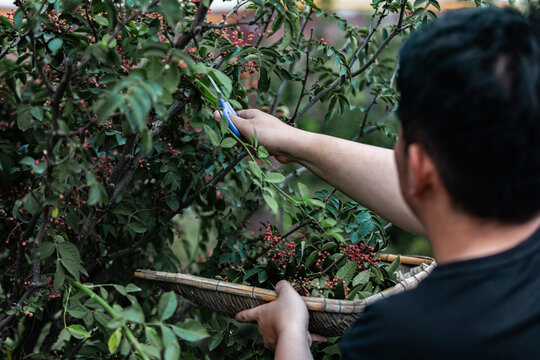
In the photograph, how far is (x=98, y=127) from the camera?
1.54 meters

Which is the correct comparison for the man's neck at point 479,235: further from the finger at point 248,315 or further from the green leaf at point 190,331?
the finger at point 248,315

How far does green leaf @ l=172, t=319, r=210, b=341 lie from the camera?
988 mm

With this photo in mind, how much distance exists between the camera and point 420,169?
86 cm

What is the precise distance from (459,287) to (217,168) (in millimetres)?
1192

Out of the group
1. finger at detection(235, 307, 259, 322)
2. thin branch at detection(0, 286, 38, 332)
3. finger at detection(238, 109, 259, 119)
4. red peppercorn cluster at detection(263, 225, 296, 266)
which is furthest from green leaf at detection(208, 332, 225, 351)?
finger at detection(238, 109, 259, 119)

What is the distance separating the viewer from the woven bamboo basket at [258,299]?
1.30 metres

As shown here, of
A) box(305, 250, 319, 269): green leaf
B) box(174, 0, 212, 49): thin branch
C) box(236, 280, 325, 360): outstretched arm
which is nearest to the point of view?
box(174, 0, 212, 49): thin branch

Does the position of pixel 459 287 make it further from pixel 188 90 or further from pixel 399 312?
pixel 188 90

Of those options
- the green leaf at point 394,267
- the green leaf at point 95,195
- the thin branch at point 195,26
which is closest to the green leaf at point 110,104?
the green leaf at point 95,195

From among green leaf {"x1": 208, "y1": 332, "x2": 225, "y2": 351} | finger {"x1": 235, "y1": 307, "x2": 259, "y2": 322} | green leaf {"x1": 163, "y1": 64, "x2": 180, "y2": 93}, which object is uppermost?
green leaf {"x1": 163, "y1": 64, "x2": 180, "y2": 93}

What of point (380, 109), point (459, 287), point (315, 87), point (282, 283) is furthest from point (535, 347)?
point (380, 109)

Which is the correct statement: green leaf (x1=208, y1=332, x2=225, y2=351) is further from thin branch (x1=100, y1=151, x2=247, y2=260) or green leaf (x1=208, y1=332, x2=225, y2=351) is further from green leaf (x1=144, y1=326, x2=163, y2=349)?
green leaf (x1=144, y1=326, x2=163, y2=349)

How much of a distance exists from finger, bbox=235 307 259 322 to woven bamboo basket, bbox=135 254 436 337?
0.6 inches

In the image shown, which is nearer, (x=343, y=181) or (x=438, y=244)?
(x=438, y=244)
